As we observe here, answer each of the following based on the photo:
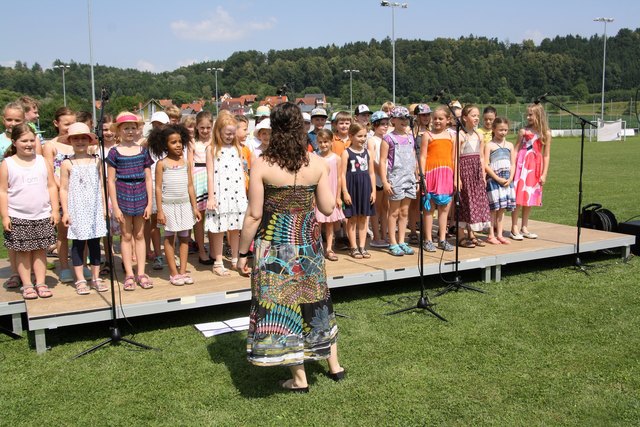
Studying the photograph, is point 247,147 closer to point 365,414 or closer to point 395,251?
point 395,251

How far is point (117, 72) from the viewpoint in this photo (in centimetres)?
8356

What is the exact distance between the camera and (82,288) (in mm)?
5957

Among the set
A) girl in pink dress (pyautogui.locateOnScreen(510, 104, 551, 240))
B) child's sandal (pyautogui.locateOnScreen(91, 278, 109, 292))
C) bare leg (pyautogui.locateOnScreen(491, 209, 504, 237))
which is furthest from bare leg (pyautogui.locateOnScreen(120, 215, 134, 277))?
girl in pink dress (pyautogui.locateOnScreen(510, 104, 551, 240))

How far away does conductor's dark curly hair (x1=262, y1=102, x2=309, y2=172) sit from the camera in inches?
164

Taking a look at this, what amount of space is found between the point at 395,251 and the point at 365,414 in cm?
356

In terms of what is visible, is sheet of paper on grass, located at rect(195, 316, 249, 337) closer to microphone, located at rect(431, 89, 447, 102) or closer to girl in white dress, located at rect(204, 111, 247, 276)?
girl in white dress, located at rect(204, 111, 247, 276)

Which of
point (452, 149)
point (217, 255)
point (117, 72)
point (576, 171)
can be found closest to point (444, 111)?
point (452, 149)

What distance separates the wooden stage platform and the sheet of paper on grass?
0.25 metres

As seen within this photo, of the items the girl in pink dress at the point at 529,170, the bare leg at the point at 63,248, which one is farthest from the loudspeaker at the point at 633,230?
the bare leg at the point at 63,248

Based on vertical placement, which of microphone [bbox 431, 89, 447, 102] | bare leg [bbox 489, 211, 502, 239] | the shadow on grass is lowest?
the shadow on grass

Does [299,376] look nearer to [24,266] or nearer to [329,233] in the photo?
[329,233]

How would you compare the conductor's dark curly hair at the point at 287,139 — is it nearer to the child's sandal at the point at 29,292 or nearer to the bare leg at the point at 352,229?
the child's sandal at the point at 29,292

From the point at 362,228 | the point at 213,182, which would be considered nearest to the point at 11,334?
the point at 213,182

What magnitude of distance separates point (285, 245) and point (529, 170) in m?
5.39
